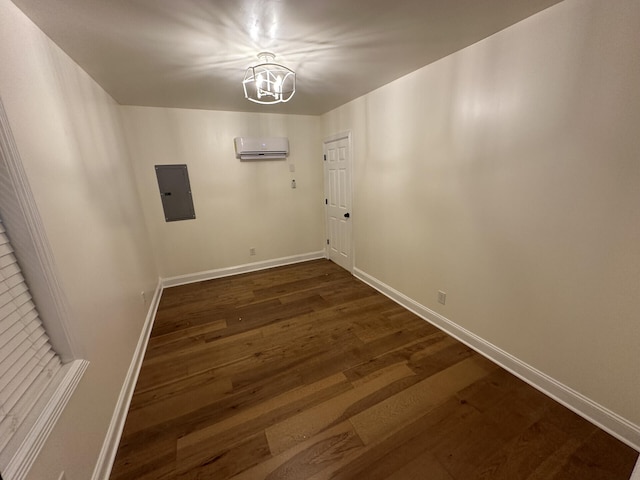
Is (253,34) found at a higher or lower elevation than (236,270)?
higher

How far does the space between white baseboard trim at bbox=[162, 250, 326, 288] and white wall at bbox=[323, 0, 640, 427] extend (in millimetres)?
2305

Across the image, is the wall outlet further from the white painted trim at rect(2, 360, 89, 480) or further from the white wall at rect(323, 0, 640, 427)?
the white painted trim at rect(2, 360, 89, 480)

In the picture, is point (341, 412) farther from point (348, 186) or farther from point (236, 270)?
point (236, 270)

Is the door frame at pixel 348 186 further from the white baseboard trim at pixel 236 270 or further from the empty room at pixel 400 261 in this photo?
the empty room at pixel 400 261

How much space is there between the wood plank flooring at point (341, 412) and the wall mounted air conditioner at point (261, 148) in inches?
92.6

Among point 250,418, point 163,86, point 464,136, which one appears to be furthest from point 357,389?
point 163,86

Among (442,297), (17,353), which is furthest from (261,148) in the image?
(17,353)

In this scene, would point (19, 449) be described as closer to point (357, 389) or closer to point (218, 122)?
point (357, 389)

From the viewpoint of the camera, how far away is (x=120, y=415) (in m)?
1.60

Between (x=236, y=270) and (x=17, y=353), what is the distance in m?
3.00

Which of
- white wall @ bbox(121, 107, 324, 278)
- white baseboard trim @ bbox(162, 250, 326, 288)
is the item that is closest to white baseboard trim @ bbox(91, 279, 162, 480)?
white baseboard trim @ bbox(162, 250, 326, 288)

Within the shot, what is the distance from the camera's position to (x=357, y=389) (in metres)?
1.81

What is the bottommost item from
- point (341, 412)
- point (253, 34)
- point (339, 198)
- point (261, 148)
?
point (341, 412)

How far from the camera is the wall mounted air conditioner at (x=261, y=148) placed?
355 centimetres
